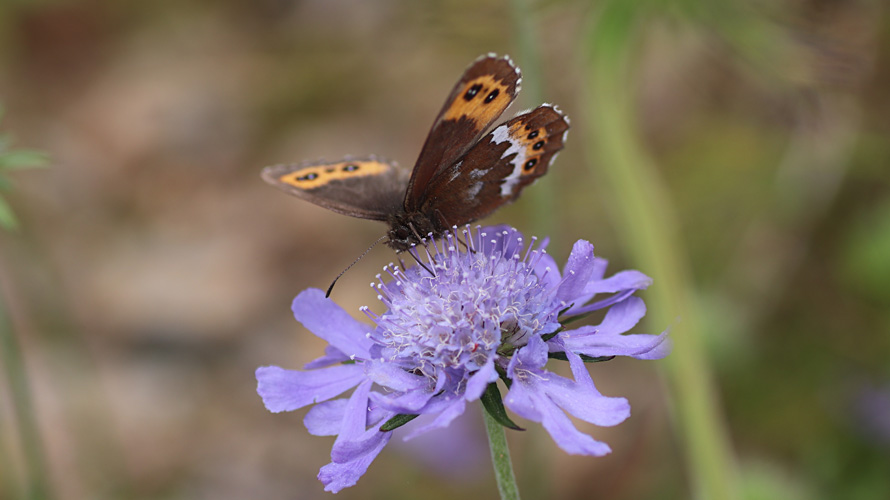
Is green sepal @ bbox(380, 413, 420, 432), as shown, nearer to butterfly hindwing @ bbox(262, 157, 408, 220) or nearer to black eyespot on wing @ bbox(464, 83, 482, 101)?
butterfly hindwing @ bbox(262, 157, 408, 220)

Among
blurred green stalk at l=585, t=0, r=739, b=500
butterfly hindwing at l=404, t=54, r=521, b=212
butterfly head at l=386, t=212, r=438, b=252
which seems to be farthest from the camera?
blurred green stalk at l=585, t=0, r=739, b=500

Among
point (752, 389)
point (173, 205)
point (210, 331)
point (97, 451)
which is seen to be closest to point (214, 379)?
point (210, 331)

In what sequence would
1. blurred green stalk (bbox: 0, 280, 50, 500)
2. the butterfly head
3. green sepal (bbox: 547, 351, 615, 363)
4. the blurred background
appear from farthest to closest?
the blurred background < blurred green stalk (bbox: 0, 280, 50, 500) < the butterfly head < green sepal (bbox: 547, 351, 615, 363)

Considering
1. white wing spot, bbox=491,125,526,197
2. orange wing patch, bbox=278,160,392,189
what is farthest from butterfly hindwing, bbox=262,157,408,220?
white wing spot, bbox=491,125,526,197

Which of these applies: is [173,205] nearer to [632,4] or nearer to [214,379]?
[214,379]

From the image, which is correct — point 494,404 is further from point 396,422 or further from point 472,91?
point 472,91

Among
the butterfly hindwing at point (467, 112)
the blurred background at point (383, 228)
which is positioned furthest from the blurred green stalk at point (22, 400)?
the butterfly hindwing at point (467, 112)

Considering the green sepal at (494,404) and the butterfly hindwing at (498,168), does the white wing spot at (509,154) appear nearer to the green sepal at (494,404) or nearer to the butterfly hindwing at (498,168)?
the butterfly hindwing at (498,168)
